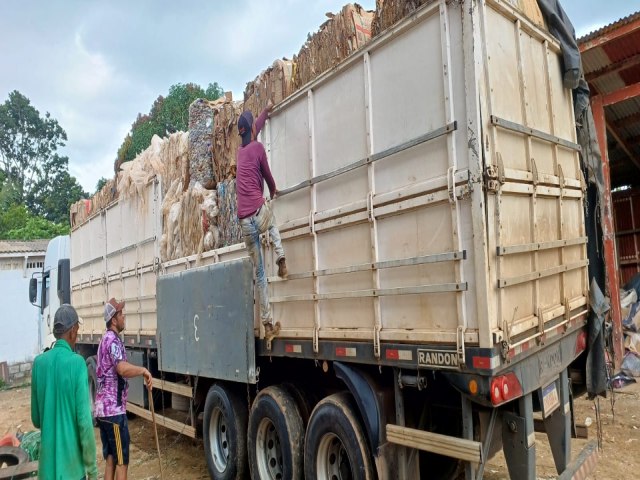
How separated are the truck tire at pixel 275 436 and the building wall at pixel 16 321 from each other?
15.0 meters

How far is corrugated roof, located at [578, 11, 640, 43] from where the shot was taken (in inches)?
258

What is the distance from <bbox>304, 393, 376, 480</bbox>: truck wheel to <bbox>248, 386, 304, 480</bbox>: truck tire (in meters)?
0.19

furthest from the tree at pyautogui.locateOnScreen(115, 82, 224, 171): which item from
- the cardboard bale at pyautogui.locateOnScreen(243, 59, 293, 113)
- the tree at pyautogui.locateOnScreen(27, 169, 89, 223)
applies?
the cardboard bale at pyautogui.locateOnScreen(243, 59, 293, 113)

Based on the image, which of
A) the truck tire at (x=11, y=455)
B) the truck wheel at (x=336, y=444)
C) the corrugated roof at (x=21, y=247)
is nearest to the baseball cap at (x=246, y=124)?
the truck wheel at (x=336, y=444)

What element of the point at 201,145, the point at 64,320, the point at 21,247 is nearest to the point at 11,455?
the point at 64,320

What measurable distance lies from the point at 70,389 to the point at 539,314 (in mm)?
3080

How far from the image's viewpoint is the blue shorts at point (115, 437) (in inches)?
175

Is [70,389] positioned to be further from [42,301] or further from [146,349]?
[42,301]

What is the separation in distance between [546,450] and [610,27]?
5.54 metres

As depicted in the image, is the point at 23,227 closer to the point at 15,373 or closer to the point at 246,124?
the point at 15,373

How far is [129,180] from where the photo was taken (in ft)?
24.4

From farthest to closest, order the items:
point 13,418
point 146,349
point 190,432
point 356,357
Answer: point 13,418 < point 146,349 < point 190,432 < point 356,357

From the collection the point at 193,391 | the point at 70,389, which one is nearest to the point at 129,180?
the point at 193,391

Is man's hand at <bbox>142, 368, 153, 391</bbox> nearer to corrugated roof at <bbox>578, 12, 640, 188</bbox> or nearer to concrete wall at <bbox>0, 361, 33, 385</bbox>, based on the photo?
corrugated roof at <bbox>578, 12, 640, 188</bbox>
